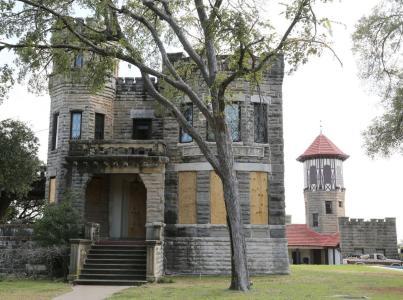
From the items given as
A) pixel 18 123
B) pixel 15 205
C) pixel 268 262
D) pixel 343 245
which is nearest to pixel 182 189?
pixel 268 262

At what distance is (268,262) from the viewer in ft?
70.2

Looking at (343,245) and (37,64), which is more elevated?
(37,64)

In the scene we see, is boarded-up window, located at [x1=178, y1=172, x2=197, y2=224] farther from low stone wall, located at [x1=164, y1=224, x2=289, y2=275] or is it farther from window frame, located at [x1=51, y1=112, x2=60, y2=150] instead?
window frame, located at [x1=51, y1=112, x2=60, y2=150]

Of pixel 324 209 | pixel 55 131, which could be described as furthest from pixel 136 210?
pixel 324 209

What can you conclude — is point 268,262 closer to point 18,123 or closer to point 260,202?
point 260,202

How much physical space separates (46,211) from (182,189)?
588cm

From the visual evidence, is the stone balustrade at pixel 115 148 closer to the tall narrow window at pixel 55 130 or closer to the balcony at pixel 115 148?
the balcony at pixel 115 148

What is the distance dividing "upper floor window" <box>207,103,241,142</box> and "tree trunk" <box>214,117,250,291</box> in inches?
277

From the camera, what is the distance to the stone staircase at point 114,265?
16734 millimetres

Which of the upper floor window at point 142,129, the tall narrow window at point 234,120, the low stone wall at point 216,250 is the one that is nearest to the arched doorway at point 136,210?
the low stone wall at point 216,250

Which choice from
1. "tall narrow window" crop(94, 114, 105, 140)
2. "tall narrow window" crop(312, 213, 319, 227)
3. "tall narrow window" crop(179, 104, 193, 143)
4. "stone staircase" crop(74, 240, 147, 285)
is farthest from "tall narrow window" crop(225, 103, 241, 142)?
"tall narrow window" crop(312, 213, 319, 227)

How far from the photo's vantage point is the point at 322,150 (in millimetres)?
54750

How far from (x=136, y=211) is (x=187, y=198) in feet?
8.87

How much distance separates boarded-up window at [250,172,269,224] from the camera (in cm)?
2173
